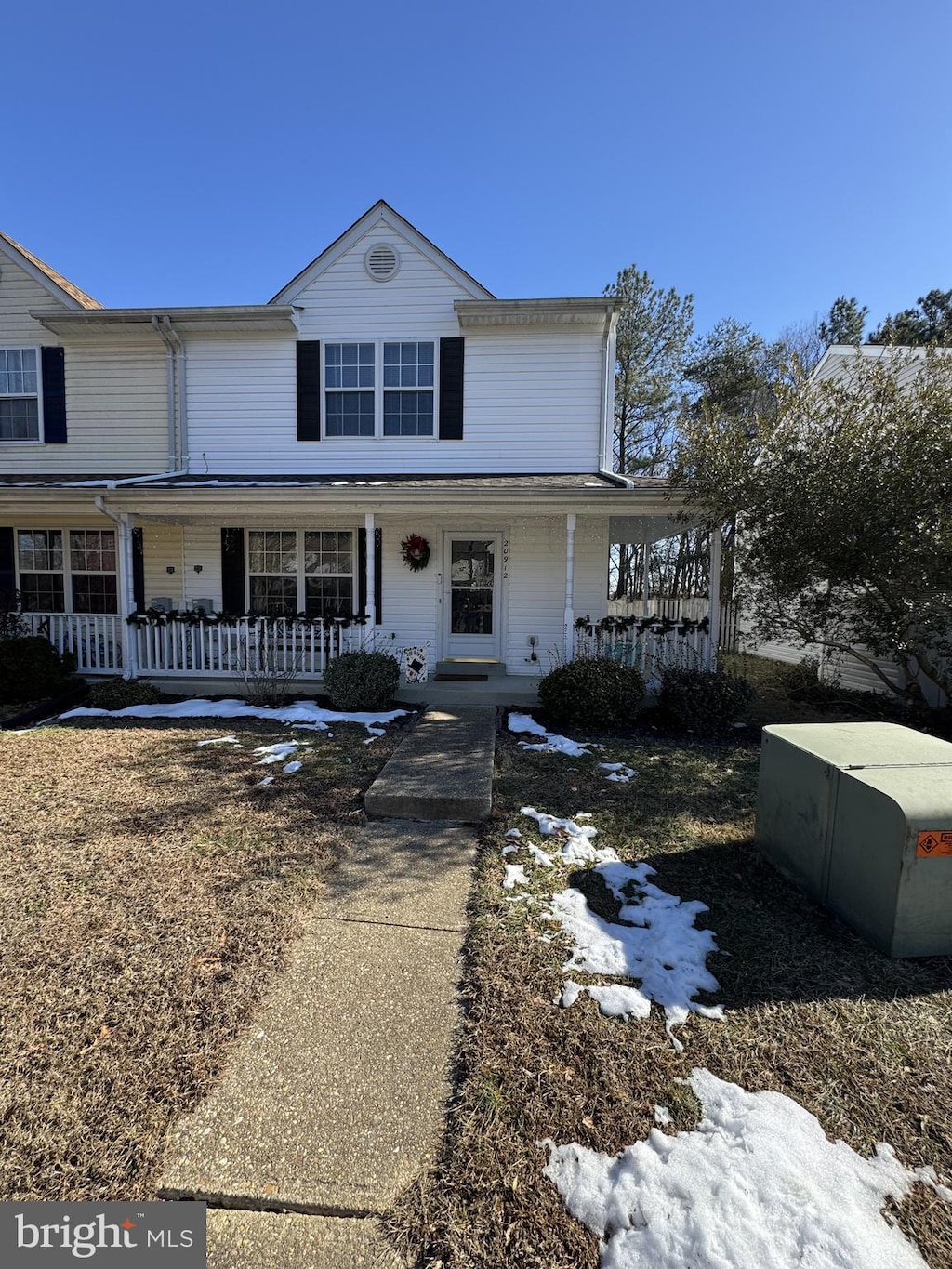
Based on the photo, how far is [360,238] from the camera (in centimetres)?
986

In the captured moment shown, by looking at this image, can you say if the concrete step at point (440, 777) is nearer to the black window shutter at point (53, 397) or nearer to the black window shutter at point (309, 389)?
the black window shutter at point (309, 389)

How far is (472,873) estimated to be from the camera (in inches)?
149

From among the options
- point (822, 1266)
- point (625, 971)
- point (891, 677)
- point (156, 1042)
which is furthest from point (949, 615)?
point (156, 1042)

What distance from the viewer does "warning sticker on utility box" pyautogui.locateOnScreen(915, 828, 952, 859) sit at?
2.84 m

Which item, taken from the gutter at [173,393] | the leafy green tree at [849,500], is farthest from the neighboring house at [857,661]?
the gutter at [173,393]

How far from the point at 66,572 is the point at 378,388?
6.32 metres

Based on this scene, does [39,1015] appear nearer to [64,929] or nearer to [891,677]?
[64,929]

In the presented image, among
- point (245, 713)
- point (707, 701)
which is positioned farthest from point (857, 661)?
point (245, 713)

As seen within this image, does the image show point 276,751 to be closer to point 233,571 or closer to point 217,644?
point 217,644

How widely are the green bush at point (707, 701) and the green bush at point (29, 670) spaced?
8465 millimetres

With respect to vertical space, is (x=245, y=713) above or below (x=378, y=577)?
below

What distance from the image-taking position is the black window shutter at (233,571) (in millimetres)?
10156

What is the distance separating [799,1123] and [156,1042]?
7.79 ft

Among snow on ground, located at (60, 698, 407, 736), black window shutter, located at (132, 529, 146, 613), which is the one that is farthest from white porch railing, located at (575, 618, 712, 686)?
black window shutter, located at (132, 529, 146, 613)
